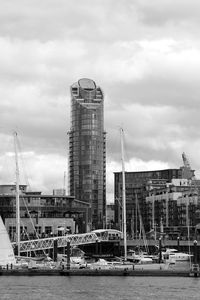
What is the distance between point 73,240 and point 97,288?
7432 centimetres

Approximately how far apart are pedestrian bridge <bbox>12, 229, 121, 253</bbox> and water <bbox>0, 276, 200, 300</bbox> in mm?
43460

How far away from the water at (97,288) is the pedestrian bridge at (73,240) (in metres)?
43.5

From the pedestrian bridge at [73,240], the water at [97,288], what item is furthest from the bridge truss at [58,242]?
the water at [97,288]

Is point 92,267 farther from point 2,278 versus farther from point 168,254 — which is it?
point 168,254

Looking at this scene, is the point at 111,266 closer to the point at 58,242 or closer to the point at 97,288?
the point at 97,288

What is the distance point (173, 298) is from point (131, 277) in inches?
1094

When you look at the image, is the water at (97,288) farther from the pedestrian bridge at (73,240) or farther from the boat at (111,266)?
the pedestrian bridge at (73,240)

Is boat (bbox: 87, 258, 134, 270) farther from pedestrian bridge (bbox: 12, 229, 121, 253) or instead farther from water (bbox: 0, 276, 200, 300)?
pedestrian bridge (bbox: 12, 229, 121, 253)

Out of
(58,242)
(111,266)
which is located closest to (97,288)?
(111,266)

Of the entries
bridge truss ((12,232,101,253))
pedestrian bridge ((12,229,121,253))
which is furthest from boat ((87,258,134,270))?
bridge truss ((12,232,101,253))

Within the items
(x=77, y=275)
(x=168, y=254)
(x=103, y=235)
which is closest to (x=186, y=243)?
(x=103, y=235)

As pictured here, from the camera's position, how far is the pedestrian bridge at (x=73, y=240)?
539ft

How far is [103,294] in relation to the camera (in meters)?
94.8

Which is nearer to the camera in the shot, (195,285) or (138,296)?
(138,296)
